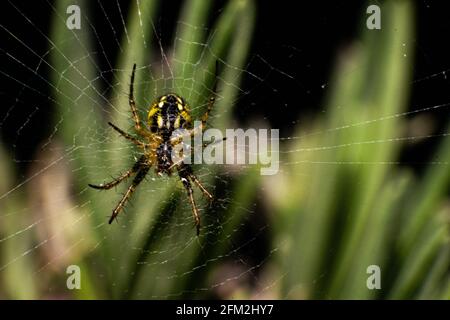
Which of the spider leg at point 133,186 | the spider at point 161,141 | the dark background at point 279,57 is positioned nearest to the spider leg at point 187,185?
the spider at point 161,141

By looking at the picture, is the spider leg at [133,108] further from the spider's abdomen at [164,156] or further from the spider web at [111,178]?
the spider's abdomen at [164,156]

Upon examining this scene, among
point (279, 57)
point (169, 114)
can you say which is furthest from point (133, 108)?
point (279, 57)

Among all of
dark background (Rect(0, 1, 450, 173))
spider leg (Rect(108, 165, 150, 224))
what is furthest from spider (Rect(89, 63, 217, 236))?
dark background (Rect(0, 1, 450, 173))

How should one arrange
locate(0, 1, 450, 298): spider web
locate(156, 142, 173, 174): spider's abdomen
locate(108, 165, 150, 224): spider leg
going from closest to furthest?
locate(0, 1, 450, 298): spider web < locate(108, 165, 150, 224): spider leg < locate(156, 142, 173, 174): spider's abdomen

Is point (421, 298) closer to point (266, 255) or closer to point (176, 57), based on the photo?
point (266, 255)

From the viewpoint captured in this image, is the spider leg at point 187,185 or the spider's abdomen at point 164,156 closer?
the spider leg at point 187,185

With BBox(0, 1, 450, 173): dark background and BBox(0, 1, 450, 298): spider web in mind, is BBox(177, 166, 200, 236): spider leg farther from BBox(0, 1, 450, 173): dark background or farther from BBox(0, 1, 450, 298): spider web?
BBox(0, 1, 450, 173): dark background
